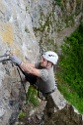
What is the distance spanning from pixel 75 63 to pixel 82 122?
7.17 metres

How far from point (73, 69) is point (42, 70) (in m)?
10.2

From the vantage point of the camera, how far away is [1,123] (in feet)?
29.9

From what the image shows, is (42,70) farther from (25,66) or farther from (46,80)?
(25,66)

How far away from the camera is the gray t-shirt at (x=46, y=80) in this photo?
9.26 m

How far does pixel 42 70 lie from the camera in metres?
9.21

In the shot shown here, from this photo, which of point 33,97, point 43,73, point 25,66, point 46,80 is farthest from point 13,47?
point 33,97

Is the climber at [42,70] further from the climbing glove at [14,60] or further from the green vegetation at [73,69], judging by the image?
the green vegetation at [73,69]

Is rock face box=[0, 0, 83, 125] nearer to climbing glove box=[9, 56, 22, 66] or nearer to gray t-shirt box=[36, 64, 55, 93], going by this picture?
climbing glove box=[9, 56, 22, 66]

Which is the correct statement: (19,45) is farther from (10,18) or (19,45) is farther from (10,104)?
(10,104)

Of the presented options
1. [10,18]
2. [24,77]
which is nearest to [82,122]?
[24,77]

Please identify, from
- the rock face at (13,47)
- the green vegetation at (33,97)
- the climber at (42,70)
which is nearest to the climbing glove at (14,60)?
the climber at (42,70)

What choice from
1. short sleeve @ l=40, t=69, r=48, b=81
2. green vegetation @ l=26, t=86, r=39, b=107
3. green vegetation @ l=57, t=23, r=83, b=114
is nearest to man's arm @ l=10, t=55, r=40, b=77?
short sleeve @ l=40, t=69, r=48, b=81

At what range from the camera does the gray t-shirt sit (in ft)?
30.4

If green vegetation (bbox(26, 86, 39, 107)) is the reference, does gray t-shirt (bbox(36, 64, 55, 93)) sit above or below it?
above
